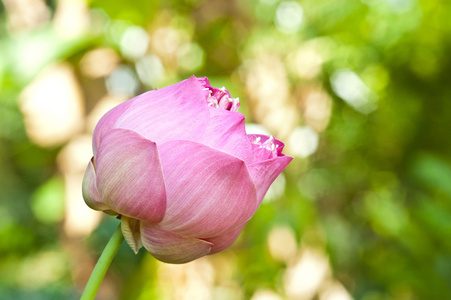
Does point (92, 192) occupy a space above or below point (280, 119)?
above

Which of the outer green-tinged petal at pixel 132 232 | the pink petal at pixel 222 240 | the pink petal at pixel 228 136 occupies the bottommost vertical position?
the pink petal at pixel 222 240

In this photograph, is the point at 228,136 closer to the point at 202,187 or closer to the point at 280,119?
the point at 202,187

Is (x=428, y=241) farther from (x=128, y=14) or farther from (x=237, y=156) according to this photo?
(x=237, y=156)

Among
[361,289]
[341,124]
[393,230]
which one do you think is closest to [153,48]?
[341,124]

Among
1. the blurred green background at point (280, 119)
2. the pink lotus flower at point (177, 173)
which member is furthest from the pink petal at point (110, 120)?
the blurred green background at point (280, 119)

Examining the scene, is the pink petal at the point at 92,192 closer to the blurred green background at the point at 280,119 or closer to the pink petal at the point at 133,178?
the pink petal at the point at 133,178

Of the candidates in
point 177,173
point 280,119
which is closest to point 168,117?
point 177,173

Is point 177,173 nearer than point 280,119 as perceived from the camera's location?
Yes
